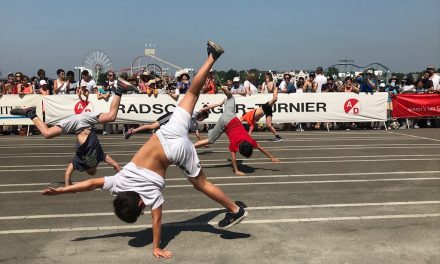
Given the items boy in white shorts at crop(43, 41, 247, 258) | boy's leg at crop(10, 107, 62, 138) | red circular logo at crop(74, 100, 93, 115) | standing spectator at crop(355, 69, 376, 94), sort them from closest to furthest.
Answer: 1. boy in white shorts at crop(43, 41, 247, 258)
2. boy's leg at crop(10, 107, 62, 138)
3. red circular logo at crop(74, 100, 93, 115)
4. standing spectator at crop(355, 69, 376, 94)

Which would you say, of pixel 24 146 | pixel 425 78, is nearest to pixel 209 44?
pixel 24 146

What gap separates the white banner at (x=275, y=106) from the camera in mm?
17062

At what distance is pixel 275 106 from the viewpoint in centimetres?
1755

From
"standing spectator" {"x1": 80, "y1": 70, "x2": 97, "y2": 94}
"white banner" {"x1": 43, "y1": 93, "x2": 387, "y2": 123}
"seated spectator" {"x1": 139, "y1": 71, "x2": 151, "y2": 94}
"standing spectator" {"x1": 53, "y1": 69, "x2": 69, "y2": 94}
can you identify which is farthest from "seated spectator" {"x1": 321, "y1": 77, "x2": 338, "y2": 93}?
"standing spectator" {"x1": 53, "y1": 69, "x2": 69, "y2": 94}

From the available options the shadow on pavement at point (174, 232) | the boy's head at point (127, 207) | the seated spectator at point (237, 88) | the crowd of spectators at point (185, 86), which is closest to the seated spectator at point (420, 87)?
the crowd of spectators at point (185, 86)

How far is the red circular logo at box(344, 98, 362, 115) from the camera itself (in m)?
17.7

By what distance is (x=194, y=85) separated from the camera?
542 centimetres

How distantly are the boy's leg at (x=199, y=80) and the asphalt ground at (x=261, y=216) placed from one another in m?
1.53

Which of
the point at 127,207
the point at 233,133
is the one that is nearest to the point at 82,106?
the point at 233,133

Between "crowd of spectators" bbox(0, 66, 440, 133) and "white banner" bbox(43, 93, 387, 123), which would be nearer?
"white banner" bbox(43, 93, 387, 123)

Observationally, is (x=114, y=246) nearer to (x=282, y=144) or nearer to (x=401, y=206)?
(x=401, y=206)

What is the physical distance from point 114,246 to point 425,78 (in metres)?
17.4

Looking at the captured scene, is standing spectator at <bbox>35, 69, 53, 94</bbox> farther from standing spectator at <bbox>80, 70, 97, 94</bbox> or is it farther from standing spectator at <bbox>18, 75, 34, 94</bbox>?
standing spectator at <bbox>80, 70, 97, 94</bbox>

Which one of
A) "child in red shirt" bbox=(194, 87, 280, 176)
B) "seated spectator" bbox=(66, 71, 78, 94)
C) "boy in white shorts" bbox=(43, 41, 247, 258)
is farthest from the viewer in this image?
"seated spectator" bbox=(66, 71, 78, 94)
